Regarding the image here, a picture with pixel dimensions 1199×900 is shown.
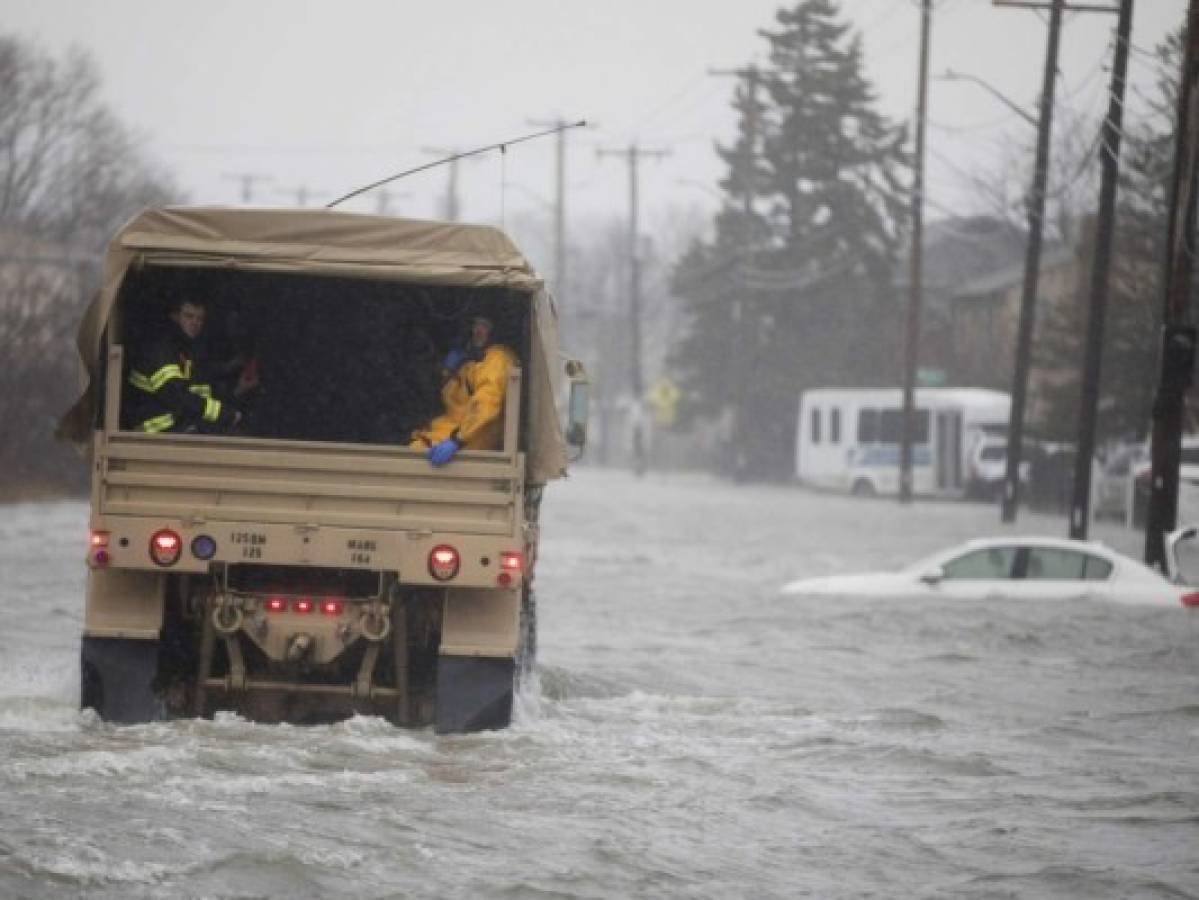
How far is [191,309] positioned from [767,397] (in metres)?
71.6

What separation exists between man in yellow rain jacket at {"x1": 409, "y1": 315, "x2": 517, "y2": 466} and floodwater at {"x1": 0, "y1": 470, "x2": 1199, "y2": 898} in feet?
5.32

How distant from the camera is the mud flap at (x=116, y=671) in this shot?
13.3 meters

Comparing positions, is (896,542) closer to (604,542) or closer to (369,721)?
(604,542)

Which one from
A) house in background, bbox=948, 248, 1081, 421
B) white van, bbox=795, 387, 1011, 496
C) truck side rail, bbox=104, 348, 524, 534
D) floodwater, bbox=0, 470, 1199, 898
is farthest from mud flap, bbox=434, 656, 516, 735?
house in background, bbox=948, 248, 1081, 421

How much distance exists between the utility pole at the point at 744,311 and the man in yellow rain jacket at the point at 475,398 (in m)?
63.5

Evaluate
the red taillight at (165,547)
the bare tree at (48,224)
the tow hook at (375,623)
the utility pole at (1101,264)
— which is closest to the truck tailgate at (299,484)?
the red taillight at (165,547)

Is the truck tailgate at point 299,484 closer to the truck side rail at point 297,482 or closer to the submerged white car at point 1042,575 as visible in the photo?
the truck side rail at point 297,482

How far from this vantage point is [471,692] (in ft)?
44.3

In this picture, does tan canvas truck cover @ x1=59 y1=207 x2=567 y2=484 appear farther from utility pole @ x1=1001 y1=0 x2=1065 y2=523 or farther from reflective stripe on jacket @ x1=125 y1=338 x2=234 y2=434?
utility pole @ x1=1001 y1=0 x2=1065 y2=523

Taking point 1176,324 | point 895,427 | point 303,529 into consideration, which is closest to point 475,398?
point 303,529

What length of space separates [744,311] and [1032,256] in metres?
43.9

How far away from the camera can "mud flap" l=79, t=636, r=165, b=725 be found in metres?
13.3

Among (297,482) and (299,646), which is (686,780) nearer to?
(299,646)

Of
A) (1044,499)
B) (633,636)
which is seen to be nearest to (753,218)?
(1044,499)
